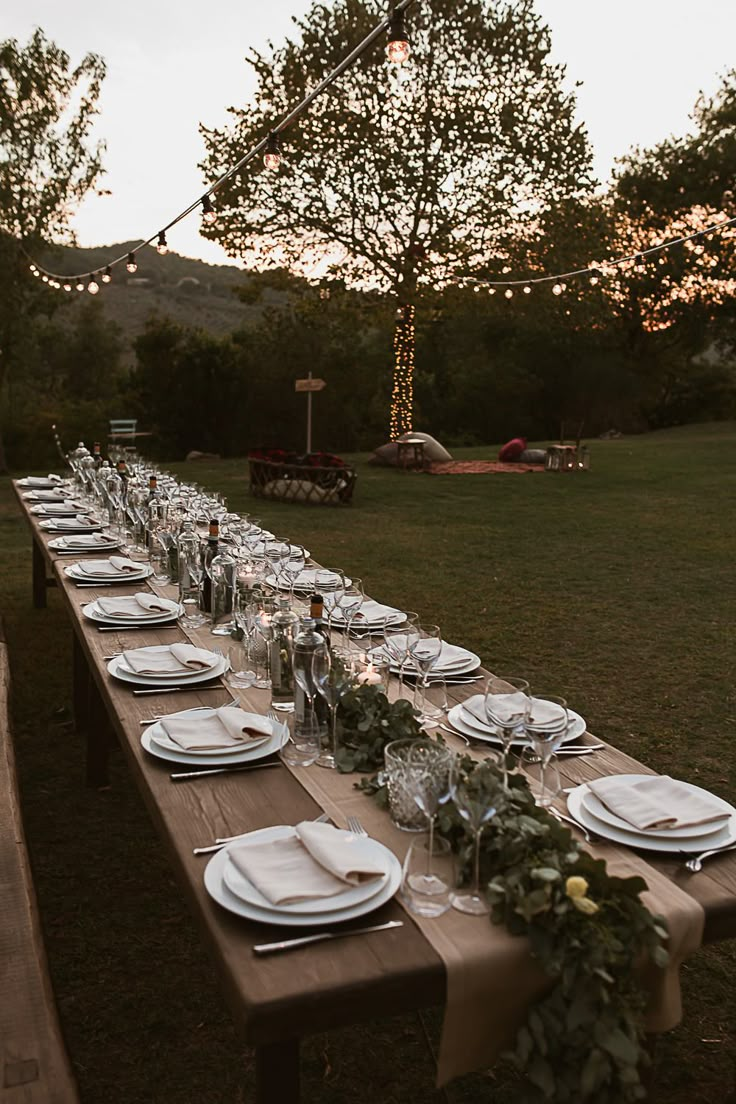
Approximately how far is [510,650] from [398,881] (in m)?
4.02

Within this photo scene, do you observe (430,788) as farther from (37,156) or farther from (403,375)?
(403,375)

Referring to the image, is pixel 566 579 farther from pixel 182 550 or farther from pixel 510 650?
→ pixel 182 550

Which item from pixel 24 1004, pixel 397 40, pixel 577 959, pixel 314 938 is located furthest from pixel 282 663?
pixel 397 40

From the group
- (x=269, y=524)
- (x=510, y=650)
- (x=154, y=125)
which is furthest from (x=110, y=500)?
(x=154, y=125)

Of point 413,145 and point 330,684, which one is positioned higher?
point 413,145

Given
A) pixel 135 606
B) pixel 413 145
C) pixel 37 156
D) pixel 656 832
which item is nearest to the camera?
pixel 656 832

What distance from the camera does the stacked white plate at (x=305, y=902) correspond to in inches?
48.4

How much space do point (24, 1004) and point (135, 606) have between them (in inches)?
55.6

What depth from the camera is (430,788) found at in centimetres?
137

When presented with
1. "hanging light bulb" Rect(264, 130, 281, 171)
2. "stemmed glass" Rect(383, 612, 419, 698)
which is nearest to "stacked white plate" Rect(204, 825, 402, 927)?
"stemmed glass" Rect(383, 612, 419, 698)

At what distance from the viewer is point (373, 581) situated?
705 centimetres

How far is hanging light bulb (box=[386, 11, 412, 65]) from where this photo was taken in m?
2.71

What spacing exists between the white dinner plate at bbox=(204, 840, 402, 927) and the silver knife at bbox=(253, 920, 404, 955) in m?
0.02

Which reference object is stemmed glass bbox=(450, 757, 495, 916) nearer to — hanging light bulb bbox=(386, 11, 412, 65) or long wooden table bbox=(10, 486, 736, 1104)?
long wooden table bbox=(10, 486, 736, 1104)
